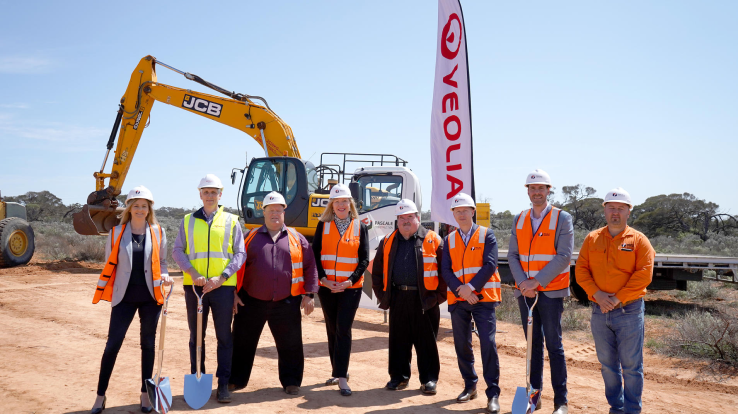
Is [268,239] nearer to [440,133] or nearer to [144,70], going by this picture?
[440,133]

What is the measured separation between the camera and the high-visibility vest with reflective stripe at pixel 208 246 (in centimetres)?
529

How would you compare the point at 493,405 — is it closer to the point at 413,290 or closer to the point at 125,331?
the point at 413,290

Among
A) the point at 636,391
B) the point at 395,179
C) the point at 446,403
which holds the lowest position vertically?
the point at 446,403

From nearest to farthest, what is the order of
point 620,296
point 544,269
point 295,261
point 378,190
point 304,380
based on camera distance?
point 620,296, point 544,269, point 295,261, point 304,380, point 378,190

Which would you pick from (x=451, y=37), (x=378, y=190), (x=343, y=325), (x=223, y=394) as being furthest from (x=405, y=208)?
(x=378, y=190)

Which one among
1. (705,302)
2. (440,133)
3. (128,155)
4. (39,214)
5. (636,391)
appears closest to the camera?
(636,391)

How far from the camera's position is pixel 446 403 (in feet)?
18.3

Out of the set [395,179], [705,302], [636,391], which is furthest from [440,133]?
[705,302]

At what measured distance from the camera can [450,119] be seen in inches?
312

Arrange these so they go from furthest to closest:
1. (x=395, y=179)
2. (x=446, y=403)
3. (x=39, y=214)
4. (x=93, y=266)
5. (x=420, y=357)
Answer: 1. (x=39, y=214)
2. (x=93, y=266)
3. (x=395, y=179)
4. (x=420, y=357)
5. (x=446, y=403)

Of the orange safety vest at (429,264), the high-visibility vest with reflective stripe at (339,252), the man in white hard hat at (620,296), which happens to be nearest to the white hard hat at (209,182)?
the high-visibility vest with reflective stripe at (339,252)

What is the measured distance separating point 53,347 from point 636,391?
23.3 ft

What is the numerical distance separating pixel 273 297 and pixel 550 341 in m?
2.61

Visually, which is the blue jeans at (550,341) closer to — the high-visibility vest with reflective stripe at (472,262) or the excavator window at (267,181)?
the high-visibility vest with reflective stripe at (472,262)
